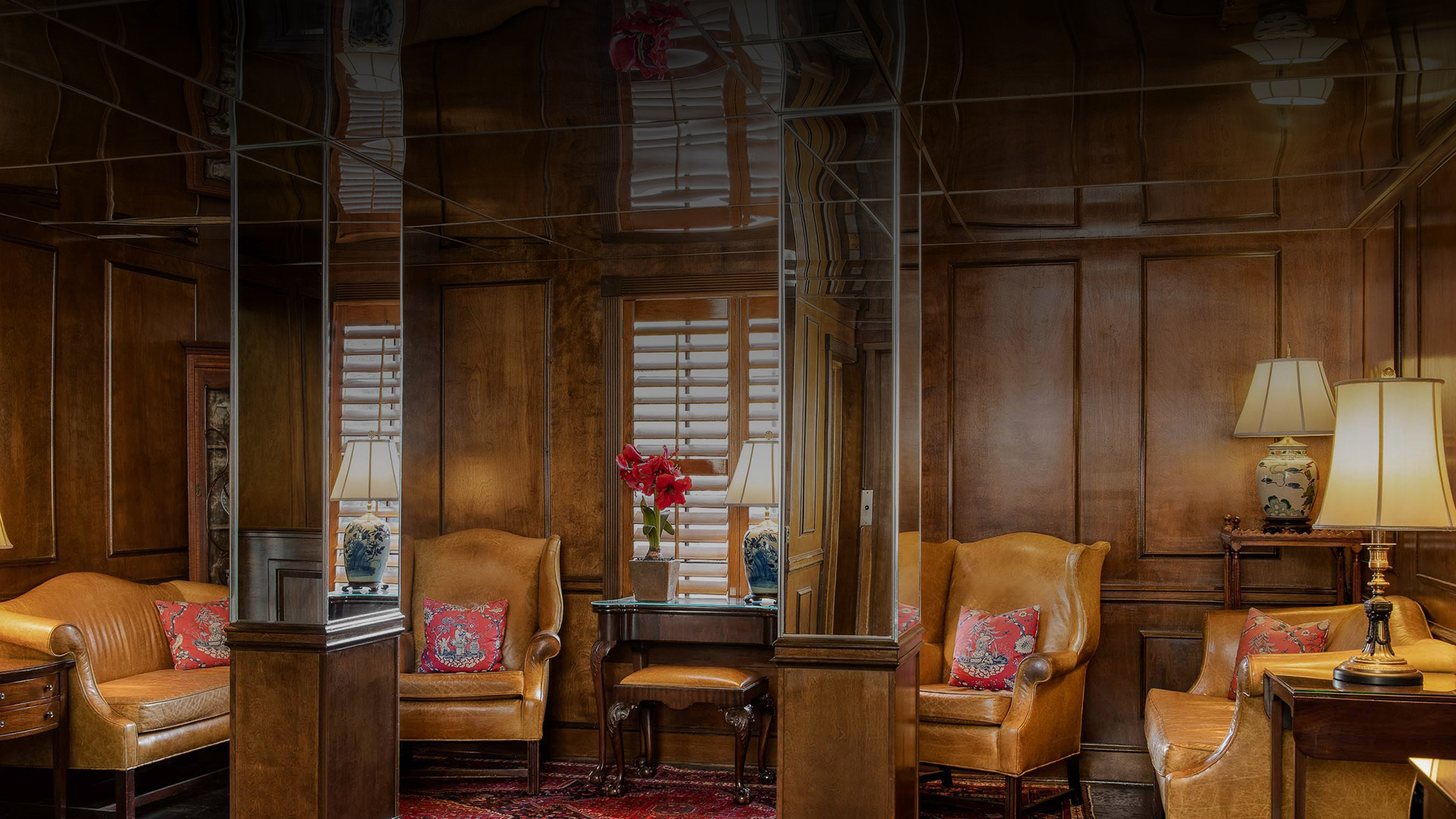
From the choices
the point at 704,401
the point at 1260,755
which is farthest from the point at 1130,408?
the point at 1260,755

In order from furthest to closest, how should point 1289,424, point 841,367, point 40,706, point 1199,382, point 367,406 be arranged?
point 367,406, point 1199,382, point 1289,424, point 40,706, point 841,367

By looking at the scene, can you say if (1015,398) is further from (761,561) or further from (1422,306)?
(1422,306)

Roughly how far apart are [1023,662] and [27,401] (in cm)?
428

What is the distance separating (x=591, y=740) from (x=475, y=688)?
897 mm

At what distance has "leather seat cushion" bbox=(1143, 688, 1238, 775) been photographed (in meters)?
3.87

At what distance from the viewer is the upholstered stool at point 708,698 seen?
497 centimetres

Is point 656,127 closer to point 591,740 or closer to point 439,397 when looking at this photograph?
point 439,397

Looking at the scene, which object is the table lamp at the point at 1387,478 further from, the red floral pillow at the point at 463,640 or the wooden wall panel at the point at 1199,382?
the red floral pillow at the point at 463,640

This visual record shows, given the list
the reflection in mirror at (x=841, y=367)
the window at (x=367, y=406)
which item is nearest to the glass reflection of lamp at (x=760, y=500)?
the window at (x=367, y=406)

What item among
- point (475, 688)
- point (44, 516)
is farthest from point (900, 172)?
point (44, 516)

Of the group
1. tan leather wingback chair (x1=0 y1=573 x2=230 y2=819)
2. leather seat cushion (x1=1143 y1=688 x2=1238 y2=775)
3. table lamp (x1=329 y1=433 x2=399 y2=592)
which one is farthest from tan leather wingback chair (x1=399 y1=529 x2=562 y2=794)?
leather seat cushion (x1=1143 y1=688 x2=1238 y2=775)

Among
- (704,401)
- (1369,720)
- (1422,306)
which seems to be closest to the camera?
(1369,720)

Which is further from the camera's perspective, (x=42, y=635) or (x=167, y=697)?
(x=167, y=697)

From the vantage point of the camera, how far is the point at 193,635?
5.40m
